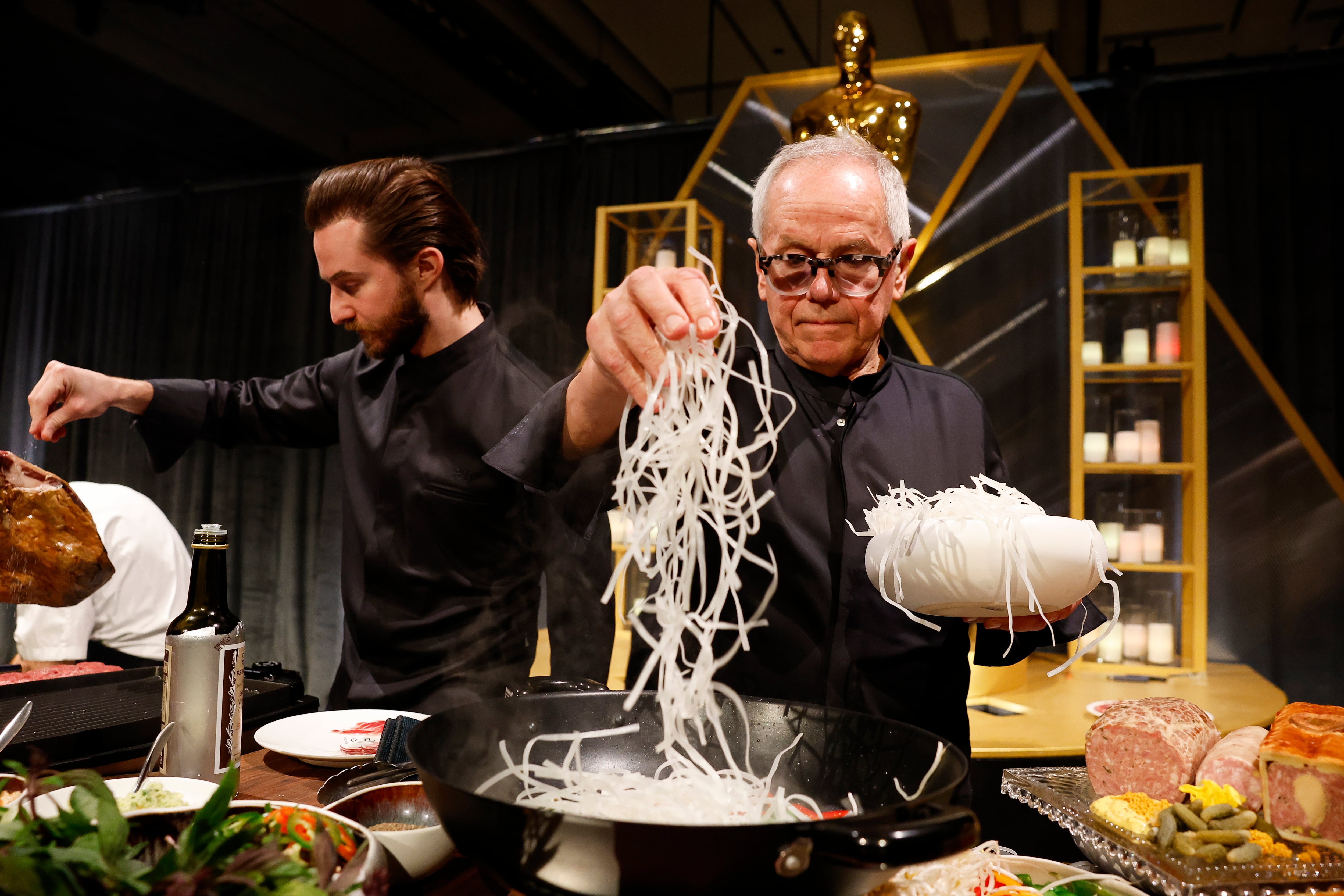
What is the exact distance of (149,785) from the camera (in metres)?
0.92

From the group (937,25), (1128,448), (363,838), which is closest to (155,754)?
(363,838)

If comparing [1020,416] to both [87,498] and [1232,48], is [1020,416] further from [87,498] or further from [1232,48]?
[87,498]

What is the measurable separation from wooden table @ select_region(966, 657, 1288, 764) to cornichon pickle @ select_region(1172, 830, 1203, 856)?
1298 mm

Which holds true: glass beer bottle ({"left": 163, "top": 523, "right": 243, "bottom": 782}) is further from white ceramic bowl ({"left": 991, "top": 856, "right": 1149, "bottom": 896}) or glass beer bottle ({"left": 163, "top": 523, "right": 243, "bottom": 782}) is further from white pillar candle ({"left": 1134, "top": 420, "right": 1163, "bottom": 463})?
white pillar candle ({"left": 1134, "top": 420, "right": 1163, "bottom": 463})

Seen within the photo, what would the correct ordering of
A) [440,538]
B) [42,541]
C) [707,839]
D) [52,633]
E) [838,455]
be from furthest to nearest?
1. [52,633]
2. [440,538]
3. [838,455]
4. [42,541]
5. [707,839]

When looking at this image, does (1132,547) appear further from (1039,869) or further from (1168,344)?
(1039,869)

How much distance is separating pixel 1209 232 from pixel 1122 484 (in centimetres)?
153

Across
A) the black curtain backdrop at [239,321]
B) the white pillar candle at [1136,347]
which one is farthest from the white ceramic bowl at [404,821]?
the black curtain backdrop at [239,321]

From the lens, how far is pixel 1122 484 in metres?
3.93

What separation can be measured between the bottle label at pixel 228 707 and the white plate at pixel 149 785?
4 cm

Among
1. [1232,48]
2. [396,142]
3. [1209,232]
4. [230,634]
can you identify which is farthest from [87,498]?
[1232,48]

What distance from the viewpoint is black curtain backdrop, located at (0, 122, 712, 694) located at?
554 cm

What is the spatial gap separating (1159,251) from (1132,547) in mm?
1307

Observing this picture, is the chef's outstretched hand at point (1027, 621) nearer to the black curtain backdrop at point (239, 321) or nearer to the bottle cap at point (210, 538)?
the bottle cap at point (210, 538)
